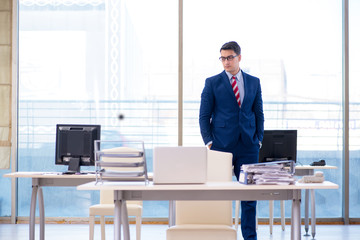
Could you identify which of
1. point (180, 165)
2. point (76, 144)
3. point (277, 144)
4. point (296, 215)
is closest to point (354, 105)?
point (277, 144)

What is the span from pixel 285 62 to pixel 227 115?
2807 millimetres

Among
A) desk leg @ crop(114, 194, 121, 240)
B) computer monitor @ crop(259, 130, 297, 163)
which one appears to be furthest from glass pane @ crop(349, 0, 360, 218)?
desk leg @ crop(114, 194, 121, 240)

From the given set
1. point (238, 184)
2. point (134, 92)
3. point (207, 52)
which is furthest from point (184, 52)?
point (238, 184)

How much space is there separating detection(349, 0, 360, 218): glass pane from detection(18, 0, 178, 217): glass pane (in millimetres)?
2191

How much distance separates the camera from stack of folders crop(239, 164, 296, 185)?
3410mm

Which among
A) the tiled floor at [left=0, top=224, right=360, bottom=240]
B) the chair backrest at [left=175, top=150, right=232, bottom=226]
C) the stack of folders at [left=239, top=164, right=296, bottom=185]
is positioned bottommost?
the tiled floor at [left=0, top=224, right=360, bottom=240]

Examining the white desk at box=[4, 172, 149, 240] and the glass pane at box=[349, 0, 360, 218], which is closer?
the white desk at box=[4, 172, 149, 240]

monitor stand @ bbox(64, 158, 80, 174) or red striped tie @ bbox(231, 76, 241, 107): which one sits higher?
red striped tie @ bbox(231, 76, 241, 107)

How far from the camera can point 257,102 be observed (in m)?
4.59

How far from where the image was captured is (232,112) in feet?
14.6

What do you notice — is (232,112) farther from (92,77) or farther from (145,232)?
(92,77)

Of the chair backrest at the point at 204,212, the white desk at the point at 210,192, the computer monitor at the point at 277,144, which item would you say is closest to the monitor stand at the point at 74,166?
the chair backrest at the point at 204,212

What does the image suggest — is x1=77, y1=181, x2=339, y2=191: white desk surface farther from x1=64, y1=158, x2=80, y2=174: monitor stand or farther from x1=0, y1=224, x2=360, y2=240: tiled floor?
x1=0, y1=224, x2=360, y2=240: tiled floor

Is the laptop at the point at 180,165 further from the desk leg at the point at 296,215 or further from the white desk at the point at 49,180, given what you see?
the white desk at the point at 49,180
